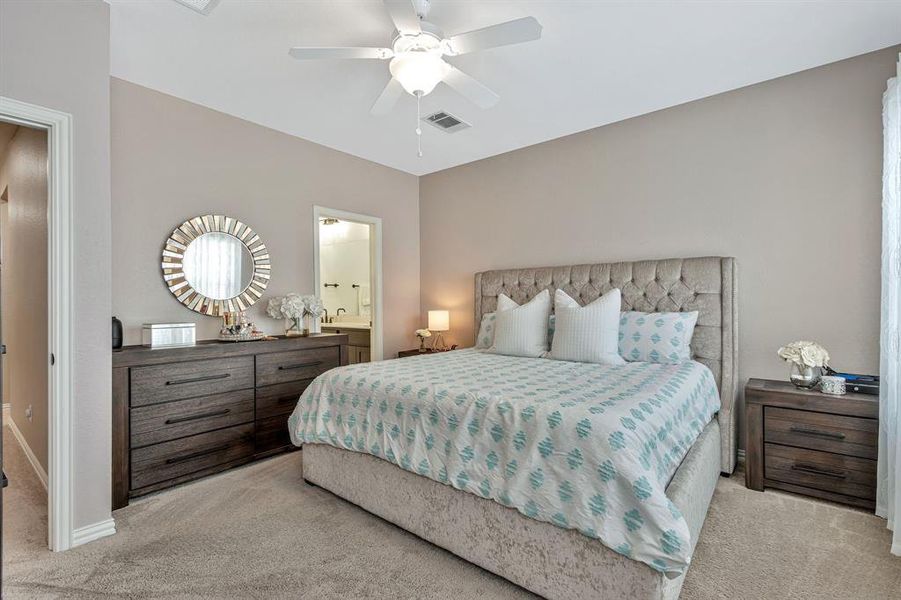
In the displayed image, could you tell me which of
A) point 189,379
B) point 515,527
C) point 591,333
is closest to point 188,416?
point 189,379

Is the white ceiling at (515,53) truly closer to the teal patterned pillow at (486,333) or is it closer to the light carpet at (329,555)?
the teal patterned pillow at (486,333)

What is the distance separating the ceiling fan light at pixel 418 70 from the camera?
2.47 meters

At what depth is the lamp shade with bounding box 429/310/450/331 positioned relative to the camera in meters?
4.97

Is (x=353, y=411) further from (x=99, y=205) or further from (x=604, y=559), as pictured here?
(x=99, y=205)

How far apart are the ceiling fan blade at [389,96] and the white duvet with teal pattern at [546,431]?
1.59m

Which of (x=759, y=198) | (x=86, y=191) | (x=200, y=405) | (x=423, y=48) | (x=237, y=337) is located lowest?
(x=200, y=405)

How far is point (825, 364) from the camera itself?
297 cm

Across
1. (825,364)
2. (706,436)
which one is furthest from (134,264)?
(825,364)

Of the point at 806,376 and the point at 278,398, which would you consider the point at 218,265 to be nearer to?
the point at 278,398

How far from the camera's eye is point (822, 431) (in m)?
2.77

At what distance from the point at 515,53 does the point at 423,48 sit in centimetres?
72

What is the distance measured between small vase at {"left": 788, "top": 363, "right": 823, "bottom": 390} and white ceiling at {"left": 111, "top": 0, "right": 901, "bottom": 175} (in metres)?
1.93

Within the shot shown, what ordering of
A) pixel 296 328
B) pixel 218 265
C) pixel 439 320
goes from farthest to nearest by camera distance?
1. pixel 439 320
2. pixel 296 328
3. pixel 218 265

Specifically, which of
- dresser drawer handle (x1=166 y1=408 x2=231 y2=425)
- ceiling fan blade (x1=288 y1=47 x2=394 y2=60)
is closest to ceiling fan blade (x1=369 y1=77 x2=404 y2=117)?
ceiling fan blade (x1=288 y1=47 x2=394 y2=60)
